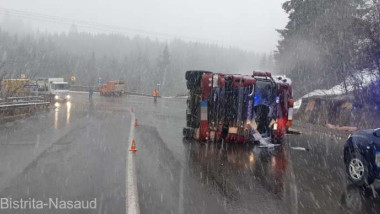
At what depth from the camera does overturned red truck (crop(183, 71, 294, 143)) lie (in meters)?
12.2

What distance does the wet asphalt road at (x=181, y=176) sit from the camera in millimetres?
6031

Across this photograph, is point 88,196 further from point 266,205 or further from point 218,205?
point 266,205

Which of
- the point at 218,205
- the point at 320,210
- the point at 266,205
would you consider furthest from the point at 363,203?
the point at 218,205

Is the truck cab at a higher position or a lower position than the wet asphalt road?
higher

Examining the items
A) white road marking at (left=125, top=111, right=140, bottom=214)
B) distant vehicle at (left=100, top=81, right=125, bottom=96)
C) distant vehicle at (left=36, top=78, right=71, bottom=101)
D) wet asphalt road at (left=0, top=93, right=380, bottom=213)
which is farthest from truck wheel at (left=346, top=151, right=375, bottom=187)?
distant vehicle at (left=100, top=81, right=125, bottom=96)

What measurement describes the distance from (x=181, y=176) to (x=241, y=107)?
5.03 m

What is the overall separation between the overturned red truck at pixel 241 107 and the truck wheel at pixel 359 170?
15.0ft

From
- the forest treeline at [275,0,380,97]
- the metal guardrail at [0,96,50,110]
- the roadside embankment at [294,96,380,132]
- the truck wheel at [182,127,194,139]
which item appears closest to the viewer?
the truck wheel at [182,127,194,139]

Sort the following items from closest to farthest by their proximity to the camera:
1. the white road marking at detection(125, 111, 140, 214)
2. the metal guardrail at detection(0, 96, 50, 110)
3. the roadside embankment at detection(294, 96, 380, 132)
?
the white road marking at detection(125, 111, 140, 214), the roadside embankment at detection(294, 96, 380, 132), the metal guardrail at detection(0, 96, 50, 110)

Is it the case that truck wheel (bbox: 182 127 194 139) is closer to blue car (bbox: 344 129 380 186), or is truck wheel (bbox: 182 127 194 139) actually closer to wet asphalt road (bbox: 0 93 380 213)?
wet asphalt road (bbox: 0 93 380 213)

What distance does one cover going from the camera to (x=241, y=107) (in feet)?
40.0

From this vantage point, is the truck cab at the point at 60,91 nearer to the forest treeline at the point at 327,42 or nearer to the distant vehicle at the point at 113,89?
the distant vehicle at the point at 113,89

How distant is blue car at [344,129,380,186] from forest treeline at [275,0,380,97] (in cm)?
998

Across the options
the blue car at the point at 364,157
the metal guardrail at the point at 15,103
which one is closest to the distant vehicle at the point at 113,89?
the metal guardrail at the point at 15,103
